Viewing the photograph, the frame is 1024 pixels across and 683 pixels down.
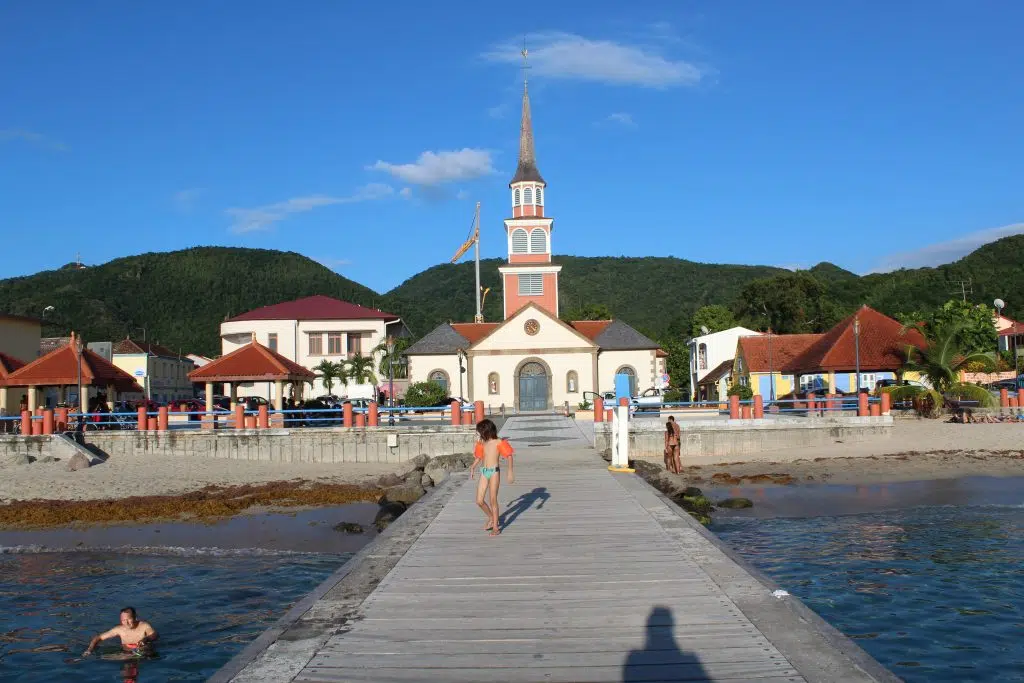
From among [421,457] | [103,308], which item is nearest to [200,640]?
[421,457]

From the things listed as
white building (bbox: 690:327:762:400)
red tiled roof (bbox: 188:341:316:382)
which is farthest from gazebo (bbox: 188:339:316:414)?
white building (bbox: 690:327:762:400)

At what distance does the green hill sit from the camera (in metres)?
88.7

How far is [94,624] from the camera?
1120 cm

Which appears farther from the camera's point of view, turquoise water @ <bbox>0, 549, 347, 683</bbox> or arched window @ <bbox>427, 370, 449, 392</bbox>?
arched window @ <bbox>427, 370, 449, 392</bbox>

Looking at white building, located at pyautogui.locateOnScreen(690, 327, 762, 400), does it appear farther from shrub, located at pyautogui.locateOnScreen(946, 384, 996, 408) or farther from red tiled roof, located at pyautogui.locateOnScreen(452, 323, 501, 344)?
shrub, located at pyautogui.locateOnScreen(946, 384, 996, 408)

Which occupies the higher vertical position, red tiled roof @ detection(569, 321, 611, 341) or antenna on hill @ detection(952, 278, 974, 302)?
antenna on hill @ detection(952, 278, 974, 302)

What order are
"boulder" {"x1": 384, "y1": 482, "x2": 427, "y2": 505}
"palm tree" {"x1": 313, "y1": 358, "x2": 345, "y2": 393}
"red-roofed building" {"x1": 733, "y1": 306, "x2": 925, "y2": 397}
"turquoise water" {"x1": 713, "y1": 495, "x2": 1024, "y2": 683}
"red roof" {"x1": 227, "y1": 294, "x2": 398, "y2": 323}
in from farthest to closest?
1. "red roof" {"x1": 227, "y1": 294, "x2": 398, "y2": 323}
2. "palm tree" {"x1": 313, "y1": 358, "x2": 345, "y2": 393}
3. "red-roofed building" {"x1": 733, "y1": 306, "x2": 925, "y2": 397}
4. "boulder" {"x1": 384, "y1": 482, "x2": 427, "y2": 505}
5. "turquoise water" {"x1": 713, "y1": 495, "x2": 1024, "y2": 683}

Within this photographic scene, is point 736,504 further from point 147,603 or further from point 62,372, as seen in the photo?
point 62,372

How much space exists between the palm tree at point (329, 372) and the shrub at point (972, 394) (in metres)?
36.2

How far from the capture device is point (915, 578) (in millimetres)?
12367

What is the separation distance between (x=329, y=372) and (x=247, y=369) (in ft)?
84.3

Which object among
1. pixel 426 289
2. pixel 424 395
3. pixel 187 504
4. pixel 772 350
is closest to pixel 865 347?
pixel 772 350

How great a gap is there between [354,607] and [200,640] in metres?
3.26

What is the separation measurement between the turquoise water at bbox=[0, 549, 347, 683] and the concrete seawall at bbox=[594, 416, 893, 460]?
15150 mm
